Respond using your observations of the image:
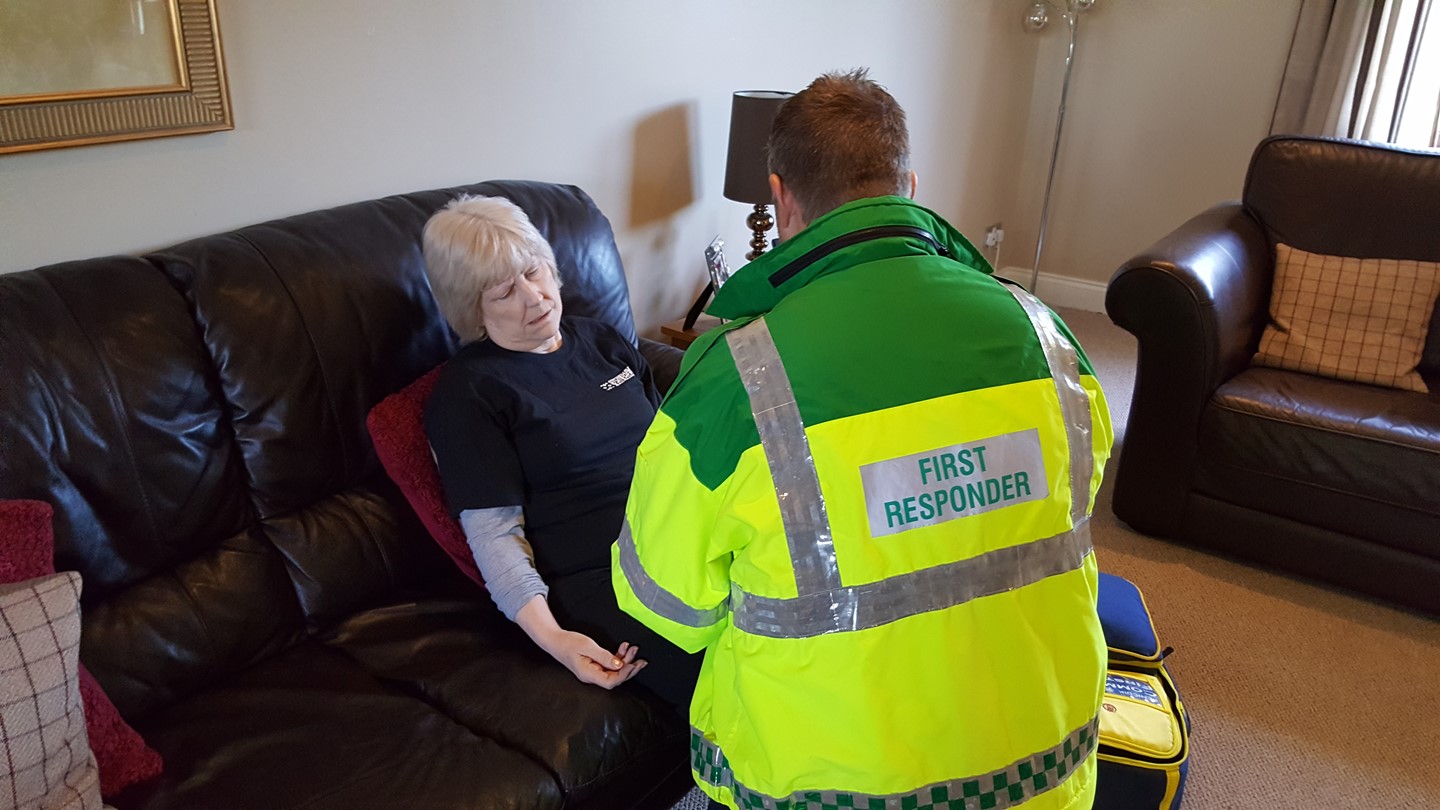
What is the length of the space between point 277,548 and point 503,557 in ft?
1.21

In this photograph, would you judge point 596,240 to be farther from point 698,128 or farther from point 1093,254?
point 1093,254

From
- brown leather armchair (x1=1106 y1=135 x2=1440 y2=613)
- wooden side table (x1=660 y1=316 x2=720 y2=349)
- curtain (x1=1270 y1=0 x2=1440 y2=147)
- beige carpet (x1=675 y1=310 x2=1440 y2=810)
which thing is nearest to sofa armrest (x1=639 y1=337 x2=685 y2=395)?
wooden side table (x1=660 y1=316 x2=720 y2=349)

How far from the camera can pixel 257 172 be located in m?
1.77

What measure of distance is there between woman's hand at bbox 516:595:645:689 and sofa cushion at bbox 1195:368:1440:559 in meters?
1.71

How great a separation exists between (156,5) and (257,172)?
12.1 inches

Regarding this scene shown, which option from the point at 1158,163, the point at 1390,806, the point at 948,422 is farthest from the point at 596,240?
the point at 1158,163

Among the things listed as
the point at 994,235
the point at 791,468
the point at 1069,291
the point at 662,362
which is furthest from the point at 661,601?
the point at 1069,291

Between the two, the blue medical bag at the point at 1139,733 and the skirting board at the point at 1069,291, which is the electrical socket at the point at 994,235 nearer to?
the skirting board at the point at 1069,291

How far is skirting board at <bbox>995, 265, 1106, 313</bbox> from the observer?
171 inches

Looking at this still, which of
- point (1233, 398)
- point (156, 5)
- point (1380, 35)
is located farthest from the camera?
point (1380, 35)

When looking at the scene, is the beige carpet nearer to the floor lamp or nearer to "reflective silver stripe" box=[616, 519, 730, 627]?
"reflective silver stripe" box=[616, 519, 730, 627]

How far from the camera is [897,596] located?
934mm

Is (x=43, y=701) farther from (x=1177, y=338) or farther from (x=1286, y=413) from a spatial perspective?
(x=1286, y=413)

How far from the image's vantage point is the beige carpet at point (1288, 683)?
74.2 inches
